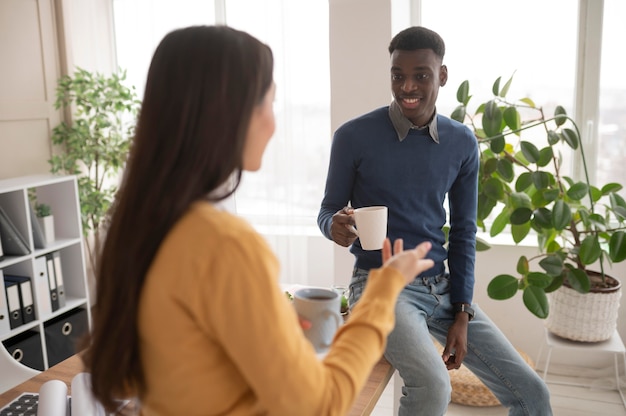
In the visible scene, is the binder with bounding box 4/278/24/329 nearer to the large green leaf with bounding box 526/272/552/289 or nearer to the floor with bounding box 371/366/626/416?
the floor with bounding box 371/366/626/416

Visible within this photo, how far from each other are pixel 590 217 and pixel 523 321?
0.83 m

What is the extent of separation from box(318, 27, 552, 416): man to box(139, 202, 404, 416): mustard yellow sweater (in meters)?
0.87

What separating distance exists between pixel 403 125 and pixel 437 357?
70 centimetres

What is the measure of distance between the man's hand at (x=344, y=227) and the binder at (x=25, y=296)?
6.69 feet

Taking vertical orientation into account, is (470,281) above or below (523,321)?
above

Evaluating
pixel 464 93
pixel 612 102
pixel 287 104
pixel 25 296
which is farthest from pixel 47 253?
pixel 612 102

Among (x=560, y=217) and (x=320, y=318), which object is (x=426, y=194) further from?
(x=560, y=217)

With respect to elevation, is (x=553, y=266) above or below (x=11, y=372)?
above

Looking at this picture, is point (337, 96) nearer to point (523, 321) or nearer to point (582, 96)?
point (582, 96)

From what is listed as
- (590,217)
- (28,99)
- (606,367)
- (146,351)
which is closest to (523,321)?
(606,367)

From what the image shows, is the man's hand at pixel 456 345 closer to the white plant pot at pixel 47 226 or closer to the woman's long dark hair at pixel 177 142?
the woman's long dark hair at pixel 177 142

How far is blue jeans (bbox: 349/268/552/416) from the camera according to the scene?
1.52 m

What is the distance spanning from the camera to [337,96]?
299cm

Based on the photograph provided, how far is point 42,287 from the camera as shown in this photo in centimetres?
309
